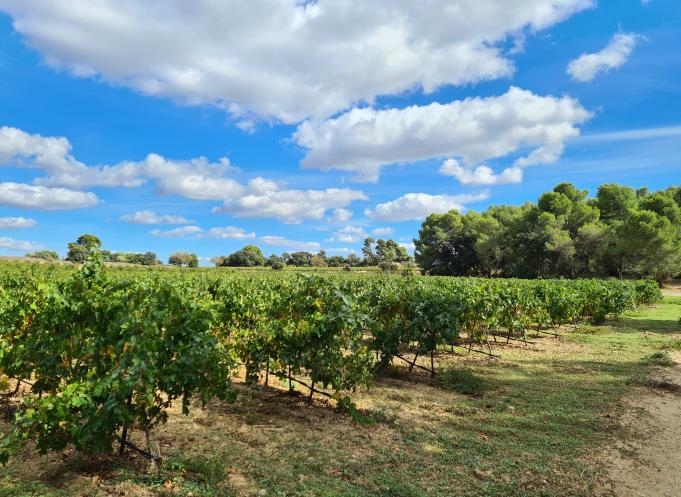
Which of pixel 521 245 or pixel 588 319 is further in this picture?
pixel 521 245

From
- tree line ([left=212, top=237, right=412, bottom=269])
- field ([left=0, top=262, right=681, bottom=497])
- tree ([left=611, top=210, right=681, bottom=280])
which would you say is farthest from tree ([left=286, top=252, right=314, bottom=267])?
field ([left=0, top=262, right=681, bottom=497])

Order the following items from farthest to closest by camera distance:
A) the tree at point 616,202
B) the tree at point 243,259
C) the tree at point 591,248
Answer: the tree at point 243,259, the tree at point 616,202, the tree at point 591,248

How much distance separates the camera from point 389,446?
5520 mm

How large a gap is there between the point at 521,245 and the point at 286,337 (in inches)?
1925

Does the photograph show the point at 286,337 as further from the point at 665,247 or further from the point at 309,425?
the point at 665,247

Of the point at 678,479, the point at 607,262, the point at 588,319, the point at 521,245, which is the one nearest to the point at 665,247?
the point at 607,262

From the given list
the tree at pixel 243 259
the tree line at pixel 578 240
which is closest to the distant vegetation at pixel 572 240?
the tree line at pixel 578 240

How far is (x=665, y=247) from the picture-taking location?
41.2 m

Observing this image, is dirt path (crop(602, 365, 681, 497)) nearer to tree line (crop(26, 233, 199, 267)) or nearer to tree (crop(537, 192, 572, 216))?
tree line (crop(26, 233, 199, 267))

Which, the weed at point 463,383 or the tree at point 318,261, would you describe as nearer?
the weed at point 463,383

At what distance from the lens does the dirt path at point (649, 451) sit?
478cm

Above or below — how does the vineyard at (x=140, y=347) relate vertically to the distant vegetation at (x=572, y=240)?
below

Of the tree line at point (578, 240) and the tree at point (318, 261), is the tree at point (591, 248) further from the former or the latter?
the tree at point (318, 261)

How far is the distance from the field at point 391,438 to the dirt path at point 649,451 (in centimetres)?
7
